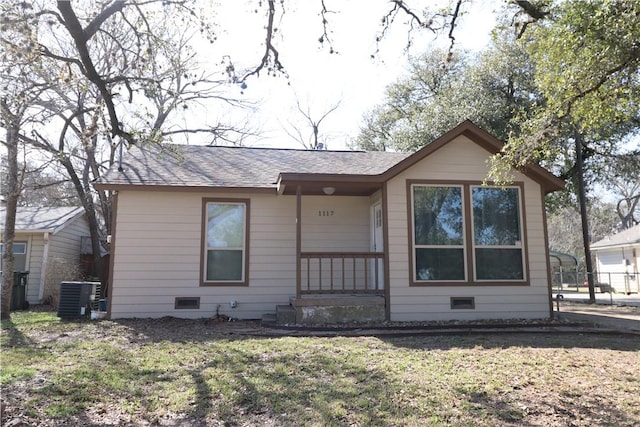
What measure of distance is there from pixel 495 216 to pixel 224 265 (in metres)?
5.24

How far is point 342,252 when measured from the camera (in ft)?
28.6

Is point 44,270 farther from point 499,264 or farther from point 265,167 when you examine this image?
point 499,264

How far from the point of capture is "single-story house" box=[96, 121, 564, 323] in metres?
8.10

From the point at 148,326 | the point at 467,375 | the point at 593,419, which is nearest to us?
the point at 593,419

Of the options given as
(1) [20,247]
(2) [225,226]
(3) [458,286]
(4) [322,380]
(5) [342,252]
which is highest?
(2) [225,226]

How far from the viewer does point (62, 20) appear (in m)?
5.27

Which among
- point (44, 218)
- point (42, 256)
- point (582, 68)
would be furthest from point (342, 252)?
point (44, 218)

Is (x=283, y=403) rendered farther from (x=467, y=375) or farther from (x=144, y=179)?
(x=144, y=179)

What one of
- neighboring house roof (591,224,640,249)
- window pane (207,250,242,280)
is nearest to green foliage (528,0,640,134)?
window pane (207,250,242,280)

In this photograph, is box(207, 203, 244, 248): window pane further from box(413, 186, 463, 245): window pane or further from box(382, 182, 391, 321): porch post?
box(413, 186, 463, 245): window pane

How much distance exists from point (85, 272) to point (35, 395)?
12500 mm

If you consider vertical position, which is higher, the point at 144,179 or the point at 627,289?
the point at 144,179

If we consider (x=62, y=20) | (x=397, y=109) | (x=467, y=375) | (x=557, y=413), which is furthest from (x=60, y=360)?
(x=397, y=109)

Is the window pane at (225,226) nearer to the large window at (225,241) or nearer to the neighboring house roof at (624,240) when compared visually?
the large window at (225,241)
